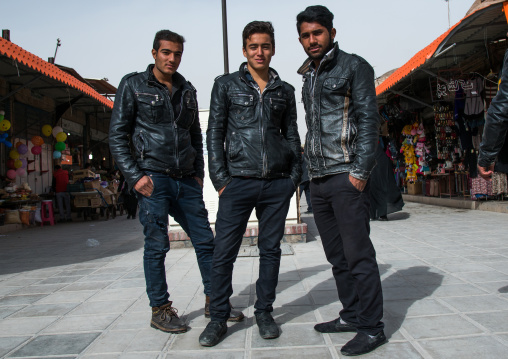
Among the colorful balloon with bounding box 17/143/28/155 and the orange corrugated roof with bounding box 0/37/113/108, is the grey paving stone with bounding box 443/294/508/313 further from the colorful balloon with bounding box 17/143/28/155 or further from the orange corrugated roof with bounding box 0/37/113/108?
the colorful balloon with bounding box 17/143/28/155

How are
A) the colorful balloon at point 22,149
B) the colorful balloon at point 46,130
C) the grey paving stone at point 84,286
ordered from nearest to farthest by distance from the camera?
1. the grey paving stone at point 84,286
2. the colorful balloon at point 22,149
3. the colorful balloon at point 46,130

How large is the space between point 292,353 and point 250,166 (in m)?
1.20

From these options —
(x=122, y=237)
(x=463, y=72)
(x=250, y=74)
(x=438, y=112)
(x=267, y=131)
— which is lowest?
(x=122, y=237)

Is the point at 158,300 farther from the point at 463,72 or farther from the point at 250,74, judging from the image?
the point at 463,72

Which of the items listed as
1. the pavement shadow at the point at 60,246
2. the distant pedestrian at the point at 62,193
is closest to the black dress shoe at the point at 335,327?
the pavement shadow at the point at 60,246

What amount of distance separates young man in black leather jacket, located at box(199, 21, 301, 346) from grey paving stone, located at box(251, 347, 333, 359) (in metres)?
0.29

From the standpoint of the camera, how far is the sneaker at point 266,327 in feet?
9.48

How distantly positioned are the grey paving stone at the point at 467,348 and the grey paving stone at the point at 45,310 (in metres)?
2.86

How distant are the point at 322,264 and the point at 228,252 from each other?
254 centimetres

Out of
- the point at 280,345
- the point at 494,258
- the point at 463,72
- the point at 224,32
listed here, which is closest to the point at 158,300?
the point at 280,345

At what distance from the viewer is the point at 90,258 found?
6.77m

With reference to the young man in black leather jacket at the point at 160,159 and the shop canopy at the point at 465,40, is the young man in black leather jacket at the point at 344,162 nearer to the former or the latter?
the young man in black leather jacket at the point at 160,159

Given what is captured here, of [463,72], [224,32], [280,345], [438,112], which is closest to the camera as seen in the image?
[280,345]

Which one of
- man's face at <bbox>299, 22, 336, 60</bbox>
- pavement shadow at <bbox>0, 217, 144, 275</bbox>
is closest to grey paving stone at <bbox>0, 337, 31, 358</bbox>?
man's face at <bbox>299, 22, 336, 60</bbox>
